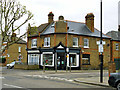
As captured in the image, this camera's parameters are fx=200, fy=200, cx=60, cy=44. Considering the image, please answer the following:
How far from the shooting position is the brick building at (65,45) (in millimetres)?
34312

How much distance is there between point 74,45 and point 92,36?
441 cm

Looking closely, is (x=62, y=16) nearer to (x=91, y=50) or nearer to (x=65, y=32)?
(x=65, y=32)

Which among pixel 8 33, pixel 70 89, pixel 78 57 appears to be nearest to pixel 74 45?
pixel 78 57

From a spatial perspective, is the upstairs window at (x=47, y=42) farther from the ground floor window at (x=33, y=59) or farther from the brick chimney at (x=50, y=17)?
the brick chimney at (x=50, y=17)

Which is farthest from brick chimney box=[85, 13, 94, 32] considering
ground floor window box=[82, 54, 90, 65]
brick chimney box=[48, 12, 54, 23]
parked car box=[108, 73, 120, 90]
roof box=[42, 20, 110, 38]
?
parked car box=[108, 73, 120, 90]

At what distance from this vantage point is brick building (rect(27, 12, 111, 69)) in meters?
34.3

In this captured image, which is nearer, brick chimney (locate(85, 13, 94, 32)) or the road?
the road

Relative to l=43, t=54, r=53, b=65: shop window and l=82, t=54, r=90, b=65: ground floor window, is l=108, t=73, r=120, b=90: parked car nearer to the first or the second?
l=43, t=54, r=53, b=65: shop window

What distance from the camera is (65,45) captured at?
34.3m

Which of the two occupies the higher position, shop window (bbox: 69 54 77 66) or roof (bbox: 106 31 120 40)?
roof (bbox: 106 31 120 40)

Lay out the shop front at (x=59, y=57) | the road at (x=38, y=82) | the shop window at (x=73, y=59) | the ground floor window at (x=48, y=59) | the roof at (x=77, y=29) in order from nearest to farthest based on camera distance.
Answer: the road at (x=38, y=82) → the shop front at (x=59, y=57) → the ground floor window at (x=48, y=59) → the shop window at (x=73, y=59) → the roof at (x=77, y=29)

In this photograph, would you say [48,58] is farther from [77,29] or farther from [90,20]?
[90,20]

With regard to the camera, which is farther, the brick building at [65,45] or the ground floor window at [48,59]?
the ground floor window at [48,59]

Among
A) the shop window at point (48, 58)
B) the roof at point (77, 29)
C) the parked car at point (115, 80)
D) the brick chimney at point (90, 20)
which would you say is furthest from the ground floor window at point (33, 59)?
the parked car at point (115, 80)
